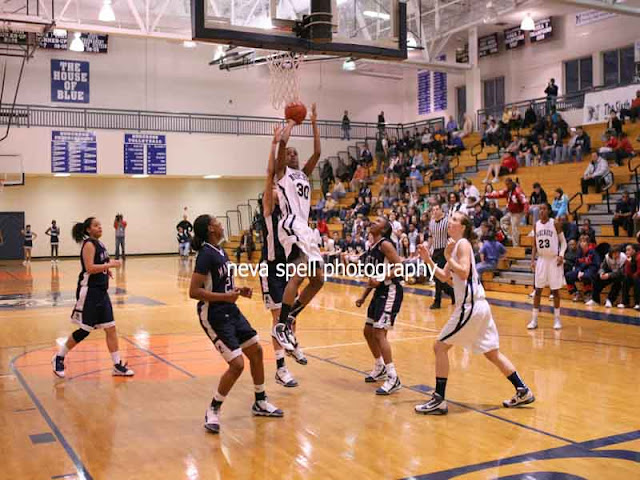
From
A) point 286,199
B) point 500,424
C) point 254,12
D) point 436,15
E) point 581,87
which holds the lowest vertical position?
point 500,424

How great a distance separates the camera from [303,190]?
6.25 meters

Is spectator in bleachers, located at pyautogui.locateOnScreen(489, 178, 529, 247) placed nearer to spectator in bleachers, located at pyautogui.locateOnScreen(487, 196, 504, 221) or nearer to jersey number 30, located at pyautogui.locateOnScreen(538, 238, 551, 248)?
spectator in bleachers, located at pyautogui.locateOnScreen(487, 196, 504, 221)

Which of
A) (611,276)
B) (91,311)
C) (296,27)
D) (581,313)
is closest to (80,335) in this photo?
(91,311)

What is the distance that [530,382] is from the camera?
661 cm

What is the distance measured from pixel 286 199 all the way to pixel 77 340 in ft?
8.74

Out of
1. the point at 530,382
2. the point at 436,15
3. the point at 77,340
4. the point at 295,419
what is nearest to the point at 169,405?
the point at 295,419

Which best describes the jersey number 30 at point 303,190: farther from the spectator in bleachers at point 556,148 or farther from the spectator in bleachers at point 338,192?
the spectator in bleachers at point 338,192

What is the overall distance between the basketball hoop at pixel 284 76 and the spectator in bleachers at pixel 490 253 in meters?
5.77

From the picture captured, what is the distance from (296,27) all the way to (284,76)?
205 cm

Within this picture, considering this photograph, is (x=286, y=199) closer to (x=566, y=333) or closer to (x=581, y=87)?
(x=566, y=333)

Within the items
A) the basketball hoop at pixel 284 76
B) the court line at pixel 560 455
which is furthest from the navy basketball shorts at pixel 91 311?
the court line at pixel 560 455

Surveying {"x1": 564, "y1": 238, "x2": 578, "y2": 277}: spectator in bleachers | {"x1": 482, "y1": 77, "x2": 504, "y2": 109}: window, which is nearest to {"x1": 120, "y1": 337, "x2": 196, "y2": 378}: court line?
{"x1": 564, "y1": 238, "x2": 578, "y2": 277}: spectator in bleachers

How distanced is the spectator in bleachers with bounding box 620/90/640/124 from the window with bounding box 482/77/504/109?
827 cm

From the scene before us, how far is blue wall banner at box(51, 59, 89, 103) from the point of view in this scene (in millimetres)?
26125
